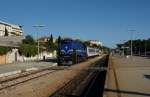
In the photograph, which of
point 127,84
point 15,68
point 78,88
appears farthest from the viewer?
point 15,68

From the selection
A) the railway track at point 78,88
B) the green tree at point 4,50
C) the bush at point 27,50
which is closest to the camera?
the railway track at point 78,88

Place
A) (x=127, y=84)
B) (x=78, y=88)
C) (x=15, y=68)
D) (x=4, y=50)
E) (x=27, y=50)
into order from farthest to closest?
(x=27, y=50)
(x=4, y=50)
(x=15, y=68)
(x=127, y=84)
(x=78, y=88)

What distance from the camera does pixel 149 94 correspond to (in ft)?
52.0

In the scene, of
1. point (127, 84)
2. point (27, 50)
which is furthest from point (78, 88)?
point (27, 50)

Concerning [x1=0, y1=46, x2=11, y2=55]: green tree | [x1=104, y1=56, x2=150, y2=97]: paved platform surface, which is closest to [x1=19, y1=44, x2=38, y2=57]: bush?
[x1=0, y1=46, x2=11, y2=55]: green tree

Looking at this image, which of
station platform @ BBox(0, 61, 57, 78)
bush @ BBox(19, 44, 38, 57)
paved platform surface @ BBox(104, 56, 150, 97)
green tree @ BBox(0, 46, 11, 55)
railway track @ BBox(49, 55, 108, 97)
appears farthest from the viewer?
bush @ BBox(19, 44, 38, 57)

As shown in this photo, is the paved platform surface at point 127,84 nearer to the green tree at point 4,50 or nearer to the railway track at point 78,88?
the railway track at point 78,88

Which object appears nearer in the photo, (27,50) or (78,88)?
(78,88)

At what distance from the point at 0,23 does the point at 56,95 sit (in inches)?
5609

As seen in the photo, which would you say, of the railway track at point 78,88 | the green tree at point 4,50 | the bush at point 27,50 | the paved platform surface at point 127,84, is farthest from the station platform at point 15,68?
the bush at point 27,50

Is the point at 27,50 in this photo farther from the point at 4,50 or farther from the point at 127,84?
the point at 127,84

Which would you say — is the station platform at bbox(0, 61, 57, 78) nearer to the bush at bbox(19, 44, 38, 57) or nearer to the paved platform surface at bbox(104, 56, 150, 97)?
the paved platform surface at bbox(104, 56, 150, 97)

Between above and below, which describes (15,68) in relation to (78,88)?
above

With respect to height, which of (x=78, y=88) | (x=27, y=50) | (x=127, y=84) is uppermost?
(x=27, y=50)
